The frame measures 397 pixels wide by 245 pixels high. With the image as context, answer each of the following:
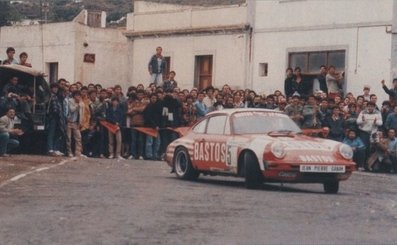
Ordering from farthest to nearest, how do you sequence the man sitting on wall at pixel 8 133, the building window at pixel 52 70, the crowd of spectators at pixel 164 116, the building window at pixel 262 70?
1. the building window at pixel 52 70
2. the building window at pixel 262 70
3. the crowd of spectators at pixel 164 116
4. the man sitting on wall at pixel 8 133

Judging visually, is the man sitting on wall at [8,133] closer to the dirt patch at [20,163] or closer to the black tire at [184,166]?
the dirt patch at [20,163]

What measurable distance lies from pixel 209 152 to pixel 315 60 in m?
18.0

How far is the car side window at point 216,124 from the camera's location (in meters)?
21.4

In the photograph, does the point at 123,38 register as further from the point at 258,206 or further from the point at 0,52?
the point at 258,206

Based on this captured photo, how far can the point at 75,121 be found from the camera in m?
30.1

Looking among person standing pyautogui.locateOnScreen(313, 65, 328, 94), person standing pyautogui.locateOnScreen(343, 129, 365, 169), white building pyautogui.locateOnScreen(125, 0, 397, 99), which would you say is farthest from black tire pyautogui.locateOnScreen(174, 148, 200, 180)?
white building pyautogui.locateOnScreen(125, 0, 397, 99)

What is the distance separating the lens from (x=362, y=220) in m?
14.8

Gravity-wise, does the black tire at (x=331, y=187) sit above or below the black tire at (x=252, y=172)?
below

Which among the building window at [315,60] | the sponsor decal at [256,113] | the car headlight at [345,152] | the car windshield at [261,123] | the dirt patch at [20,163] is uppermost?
the building window at [315,60]

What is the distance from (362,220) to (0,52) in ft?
135

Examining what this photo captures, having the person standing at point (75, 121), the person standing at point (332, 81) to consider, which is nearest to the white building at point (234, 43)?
the person standing at point (332, 81)

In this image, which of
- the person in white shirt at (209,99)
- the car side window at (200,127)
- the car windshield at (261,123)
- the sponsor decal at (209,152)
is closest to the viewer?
the car windshield at (261,123)

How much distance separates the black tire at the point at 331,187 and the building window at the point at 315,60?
58.9 ft

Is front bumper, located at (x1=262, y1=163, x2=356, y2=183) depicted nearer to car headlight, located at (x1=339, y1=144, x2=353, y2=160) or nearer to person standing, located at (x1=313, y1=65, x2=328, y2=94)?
car headlight, located at (x1=339, y1=144, x2=353, y2=160)
